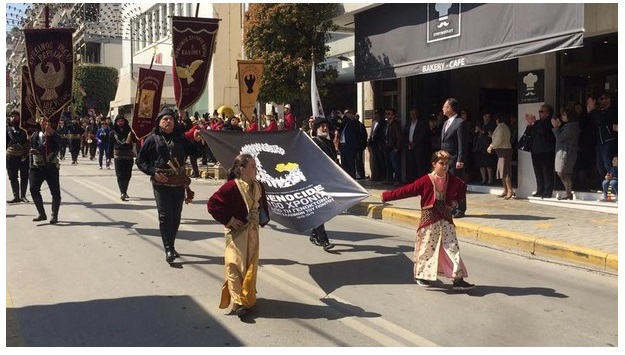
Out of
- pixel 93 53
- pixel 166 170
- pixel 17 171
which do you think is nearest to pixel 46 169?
pixel 17 171

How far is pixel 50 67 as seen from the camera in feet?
36.1

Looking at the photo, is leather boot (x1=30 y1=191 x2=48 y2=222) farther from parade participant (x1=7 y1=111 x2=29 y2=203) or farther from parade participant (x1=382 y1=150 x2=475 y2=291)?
parade participant (x1=382 y1=150 x2=475 y2=291)

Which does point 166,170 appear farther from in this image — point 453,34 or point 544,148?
point 453,34

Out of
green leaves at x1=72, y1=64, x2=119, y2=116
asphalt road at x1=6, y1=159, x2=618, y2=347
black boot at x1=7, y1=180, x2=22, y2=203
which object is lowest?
asphalt road at x1=6, y1=159, x2=618, y2=347

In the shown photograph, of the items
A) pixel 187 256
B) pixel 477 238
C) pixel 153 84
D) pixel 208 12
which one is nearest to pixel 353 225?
pixel 477 238

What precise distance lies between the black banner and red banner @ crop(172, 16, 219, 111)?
533 centimetres

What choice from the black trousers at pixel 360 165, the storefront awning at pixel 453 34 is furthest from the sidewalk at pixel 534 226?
the black trousers at pixel 360 165

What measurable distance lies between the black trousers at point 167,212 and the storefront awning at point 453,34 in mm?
6431

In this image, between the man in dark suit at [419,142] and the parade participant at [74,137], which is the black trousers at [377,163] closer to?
the man in dark suit at [419,142]

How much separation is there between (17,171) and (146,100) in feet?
9.32

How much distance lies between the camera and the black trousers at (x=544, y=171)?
1180 cm

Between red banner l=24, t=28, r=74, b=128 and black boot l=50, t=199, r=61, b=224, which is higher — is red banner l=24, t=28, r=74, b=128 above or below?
above

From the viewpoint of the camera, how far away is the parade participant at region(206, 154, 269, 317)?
5.66 meters

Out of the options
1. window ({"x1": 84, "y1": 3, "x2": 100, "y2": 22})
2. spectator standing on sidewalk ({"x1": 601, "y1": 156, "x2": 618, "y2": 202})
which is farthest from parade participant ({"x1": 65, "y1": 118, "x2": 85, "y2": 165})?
spectator standing on sidewalk ({"x1": 601, "y1": 156, "x2": 618, "y2": 202})
